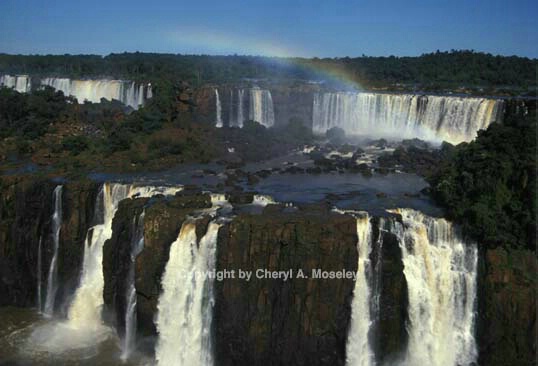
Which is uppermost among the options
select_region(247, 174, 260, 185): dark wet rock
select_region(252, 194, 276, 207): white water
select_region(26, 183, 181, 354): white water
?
select_region(247, 174, 260, 185): dark wet rock

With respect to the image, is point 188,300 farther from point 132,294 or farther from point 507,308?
point 507,308

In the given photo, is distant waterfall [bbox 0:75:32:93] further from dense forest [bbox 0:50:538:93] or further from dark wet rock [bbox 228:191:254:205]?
dark wet rock [bbox 228:191:254:205]

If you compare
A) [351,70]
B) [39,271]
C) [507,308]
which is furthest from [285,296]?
[351,70]

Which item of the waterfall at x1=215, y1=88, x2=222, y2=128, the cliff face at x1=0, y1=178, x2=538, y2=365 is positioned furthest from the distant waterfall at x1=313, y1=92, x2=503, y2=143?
the cliff face at x1=0, y1=178, x2=538, y2=365

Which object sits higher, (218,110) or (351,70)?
(351,70)

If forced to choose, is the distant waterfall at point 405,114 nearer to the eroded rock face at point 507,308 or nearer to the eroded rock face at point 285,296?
the eroded rock face at point 507,308

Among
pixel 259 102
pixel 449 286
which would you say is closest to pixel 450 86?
pixel 259 102

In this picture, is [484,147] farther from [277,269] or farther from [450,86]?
[450,86]
